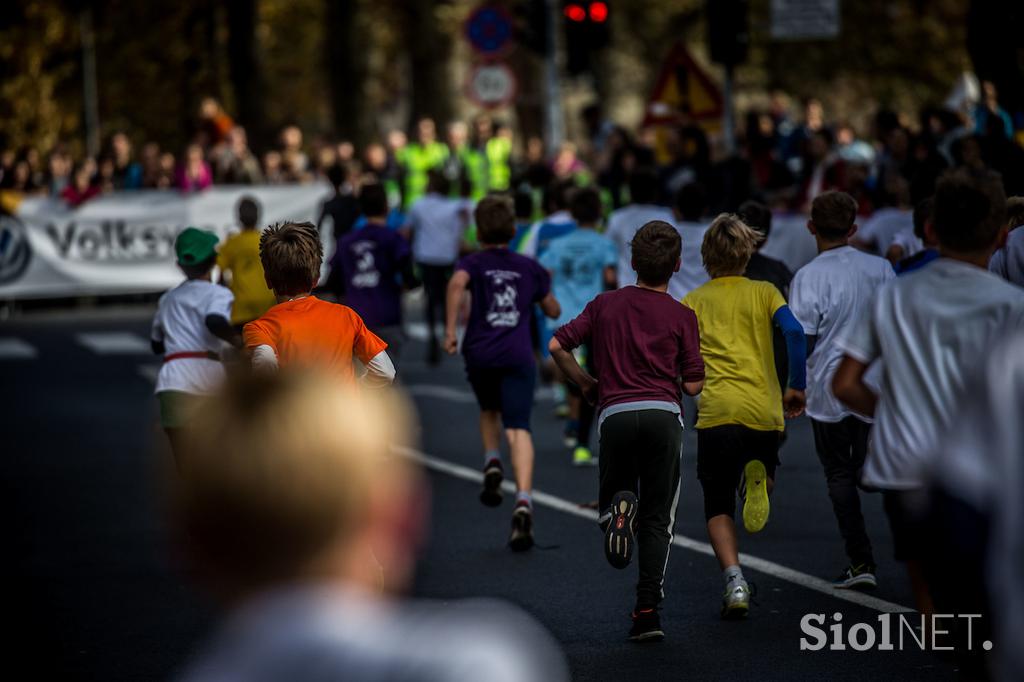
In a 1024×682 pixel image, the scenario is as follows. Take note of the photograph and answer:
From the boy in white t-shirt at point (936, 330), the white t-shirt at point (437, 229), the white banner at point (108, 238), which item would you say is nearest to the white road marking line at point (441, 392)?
the white t-shirt at point (437, 229)

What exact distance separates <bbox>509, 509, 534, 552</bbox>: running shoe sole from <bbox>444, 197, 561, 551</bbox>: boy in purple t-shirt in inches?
4.8

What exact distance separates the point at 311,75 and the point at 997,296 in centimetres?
5316

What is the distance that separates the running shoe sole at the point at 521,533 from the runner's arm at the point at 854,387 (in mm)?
4143

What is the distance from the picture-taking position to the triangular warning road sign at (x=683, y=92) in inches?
774

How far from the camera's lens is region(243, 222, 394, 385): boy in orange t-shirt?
7.39 m

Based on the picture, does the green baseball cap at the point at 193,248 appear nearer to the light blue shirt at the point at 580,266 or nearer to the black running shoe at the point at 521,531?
the black running shoe at the point at 521,531

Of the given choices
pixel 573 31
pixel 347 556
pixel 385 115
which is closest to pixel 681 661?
pixel 347 556

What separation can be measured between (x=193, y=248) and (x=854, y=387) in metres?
4.61

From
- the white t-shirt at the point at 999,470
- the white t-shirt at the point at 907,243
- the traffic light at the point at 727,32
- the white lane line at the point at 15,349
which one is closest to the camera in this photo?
the white t-shirt at the point at 999,470

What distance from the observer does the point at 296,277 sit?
751cm

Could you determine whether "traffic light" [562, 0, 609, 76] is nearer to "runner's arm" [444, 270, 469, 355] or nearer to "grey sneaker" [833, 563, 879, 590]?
"runner's arm" [444, 270, 469, 355]

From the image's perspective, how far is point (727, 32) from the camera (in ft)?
64.1

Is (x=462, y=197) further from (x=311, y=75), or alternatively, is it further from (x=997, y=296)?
(x=311, y=75)

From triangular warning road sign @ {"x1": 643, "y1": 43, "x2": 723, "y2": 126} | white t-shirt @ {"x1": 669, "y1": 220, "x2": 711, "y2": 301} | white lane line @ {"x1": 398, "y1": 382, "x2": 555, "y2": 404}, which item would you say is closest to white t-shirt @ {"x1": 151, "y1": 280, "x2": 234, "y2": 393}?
white t-shirt @ {"x1": 669, "y1": 220, "x2": 711, "y2": 301}
